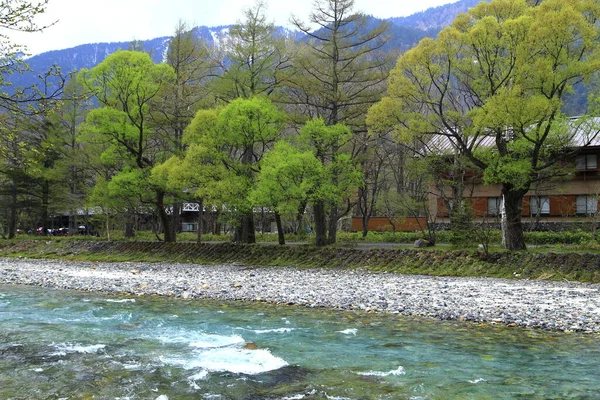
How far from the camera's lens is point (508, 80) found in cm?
1828

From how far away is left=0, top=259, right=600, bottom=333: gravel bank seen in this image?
1045cm

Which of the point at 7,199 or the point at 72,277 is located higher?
the point at 7,199

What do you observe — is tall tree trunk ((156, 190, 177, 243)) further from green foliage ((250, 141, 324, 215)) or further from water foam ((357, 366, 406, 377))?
water foam ((357, 366, 406, 377))

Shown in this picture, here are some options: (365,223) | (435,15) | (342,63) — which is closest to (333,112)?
(342,63)

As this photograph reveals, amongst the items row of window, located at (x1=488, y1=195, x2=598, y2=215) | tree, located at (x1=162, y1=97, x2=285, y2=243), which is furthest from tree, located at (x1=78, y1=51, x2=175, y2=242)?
row of window, located at (x1=488, y1=195, x2=598, y2=215)

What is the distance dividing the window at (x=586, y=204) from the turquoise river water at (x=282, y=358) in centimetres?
2309

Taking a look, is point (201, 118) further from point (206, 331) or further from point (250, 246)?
point (206, 331)

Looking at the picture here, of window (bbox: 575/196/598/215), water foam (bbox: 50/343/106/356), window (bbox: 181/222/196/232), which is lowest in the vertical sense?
water foam (bbox: 50/343/106/356)

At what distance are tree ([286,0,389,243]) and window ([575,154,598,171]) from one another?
14465mm

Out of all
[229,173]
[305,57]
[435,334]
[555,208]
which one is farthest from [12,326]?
[555,208]

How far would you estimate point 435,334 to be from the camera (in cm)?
889

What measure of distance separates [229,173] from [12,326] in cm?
1404

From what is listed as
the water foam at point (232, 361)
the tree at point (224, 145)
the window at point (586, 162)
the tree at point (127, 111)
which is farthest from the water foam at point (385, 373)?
the window at point (586, 162)

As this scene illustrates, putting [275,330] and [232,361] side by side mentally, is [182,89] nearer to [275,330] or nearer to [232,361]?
[275,330]
